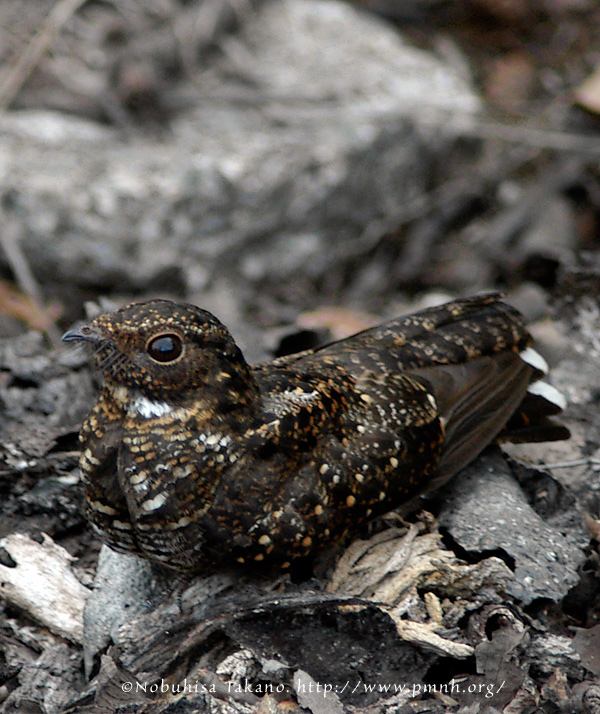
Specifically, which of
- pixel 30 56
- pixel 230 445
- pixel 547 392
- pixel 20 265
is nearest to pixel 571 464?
pixel 547 392

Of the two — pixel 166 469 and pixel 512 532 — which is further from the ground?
pixel 166 469

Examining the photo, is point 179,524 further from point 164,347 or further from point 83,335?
point 83,335

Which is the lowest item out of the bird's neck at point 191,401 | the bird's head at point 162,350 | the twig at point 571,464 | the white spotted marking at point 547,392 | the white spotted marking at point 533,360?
the twig at point 571,464

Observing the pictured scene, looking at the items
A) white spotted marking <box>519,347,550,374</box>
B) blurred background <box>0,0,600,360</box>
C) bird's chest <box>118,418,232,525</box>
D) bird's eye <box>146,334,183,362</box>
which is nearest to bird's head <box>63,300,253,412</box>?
bird's eye <box>146,334,183,362</box>

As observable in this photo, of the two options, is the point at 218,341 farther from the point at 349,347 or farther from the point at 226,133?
the point at 226,133

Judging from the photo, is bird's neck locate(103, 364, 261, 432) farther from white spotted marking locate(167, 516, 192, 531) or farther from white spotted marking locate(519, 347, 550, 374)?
white spotted marking locate(519, 347, 550, 374)

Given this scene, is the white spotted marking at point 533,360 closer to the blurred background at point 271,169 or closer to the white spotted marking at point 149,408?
the blurred background at point 271,169

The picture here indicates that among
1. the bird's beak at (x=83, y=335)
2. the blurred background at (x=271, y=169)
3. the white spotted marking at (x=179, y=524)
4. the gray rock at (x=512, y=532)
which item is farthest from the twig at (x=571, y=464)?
the bird's beak at (x=83, y=335)
